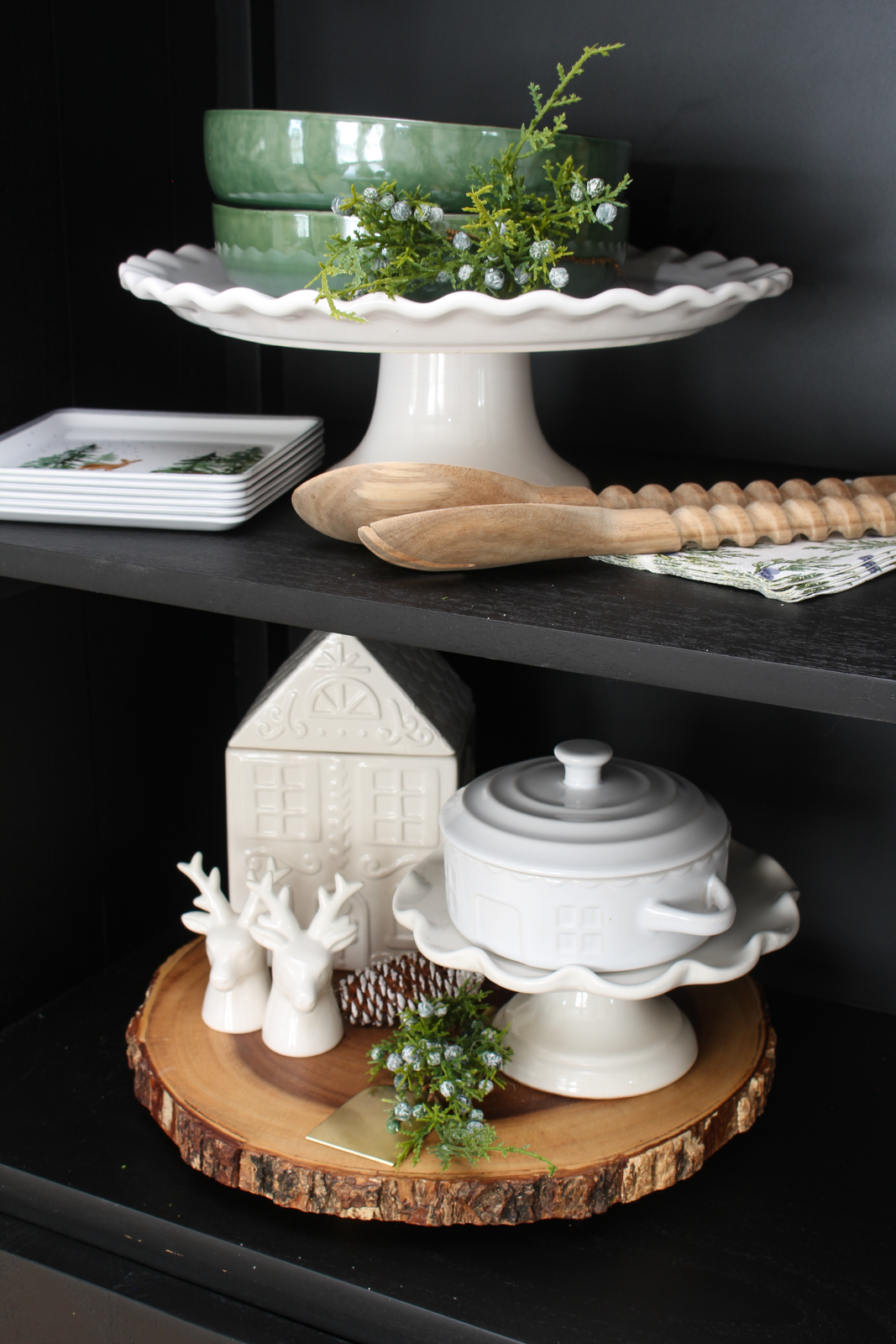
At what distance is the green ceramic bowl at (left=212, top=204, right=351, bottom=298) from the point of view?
66 centimetres

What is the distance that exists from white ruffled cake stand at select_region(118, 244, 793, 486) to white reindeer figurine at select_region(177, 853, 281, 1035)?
306 millimetres

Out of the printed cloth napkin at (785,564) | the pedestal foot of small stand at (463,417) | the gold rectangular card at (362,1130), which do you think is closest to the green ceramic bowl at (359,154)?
the pedestal foot of small stand at (463,417)

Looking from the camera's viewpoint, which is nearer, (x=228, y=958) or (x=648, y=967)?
(x=648, y=967)

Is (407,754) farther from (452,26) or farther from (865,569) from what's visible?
(452,26)

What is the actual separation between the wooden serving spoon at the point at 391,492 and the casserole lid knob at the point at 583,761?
0.58ft

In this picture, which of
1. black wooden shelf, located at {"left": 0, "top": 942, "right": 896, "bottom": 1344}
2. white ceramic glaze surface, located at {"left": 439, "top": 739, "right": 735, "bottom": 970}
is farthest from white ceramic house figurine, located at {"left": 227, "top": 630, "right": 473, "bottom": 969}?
black wooden shelf, located at {"left": 0, "top": 942, "right": 896, "bottom": 1344}

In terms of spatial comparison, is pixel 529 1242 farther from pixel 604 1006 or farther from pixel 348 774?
pixel 348 774

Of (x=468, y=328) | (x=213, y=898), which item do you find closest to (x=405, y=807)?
(x=213, y=898)

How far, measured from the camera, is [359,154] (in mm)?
648

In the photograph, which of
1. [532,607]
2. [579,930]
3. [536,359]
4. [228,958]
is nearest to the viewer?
[532,607]

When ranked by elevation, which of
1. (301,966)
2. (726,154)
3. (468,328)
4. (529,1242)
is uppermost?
(726,154)

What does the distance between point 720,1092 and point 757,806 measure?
10.5 inches

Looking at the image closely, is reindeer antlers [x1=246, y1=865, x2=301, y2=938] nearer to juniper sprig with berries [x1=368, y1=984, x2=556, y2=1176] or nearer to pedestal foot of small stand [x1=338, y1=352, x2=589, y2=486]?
juniper sprig with berries [x1=368, y1=984, x2=556, y2=1176]

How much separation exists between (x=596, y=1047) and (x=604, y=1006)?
1.1 inches
